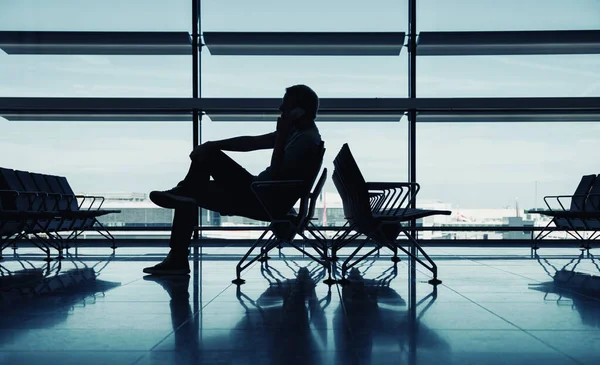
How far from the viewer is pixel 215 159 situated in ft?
10.8

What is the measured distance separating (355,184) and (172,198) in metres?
1.16

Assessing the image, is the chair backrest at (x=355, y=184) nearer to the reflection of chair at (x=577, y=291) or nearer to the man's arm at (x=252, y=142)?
the man's arm at (x=252, y=142)

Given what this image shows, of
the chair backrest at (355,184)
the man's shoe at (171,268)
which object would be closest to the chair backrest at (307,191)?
the chair backrest at (355,184)

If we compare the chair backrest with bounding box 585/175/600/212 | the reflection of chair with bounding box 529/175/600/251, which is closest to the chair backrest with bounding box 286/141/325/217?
the reflection of chair with bounding box 529/175/600/251

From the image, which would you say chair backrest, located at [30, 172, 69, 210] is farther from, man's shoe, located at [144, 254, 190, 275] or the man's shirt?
the man's shirt

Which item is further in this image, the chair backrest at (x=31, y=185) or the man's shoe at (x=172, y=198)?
the chair backrest at (x=31, y=185)

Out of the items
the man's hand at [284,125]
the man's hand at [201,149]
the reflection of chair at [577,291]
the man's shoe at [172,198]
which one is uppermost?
the man's hand at [284,125]

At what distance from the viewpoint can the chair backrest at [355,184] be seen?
10.3 feet

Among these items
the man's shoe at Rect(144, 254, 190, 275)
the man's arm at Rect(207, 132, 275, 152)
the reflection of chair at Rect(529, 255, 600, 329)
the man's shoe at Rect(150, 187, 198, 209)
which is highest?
the man's arm at Rect(207, 132, 275, 152)

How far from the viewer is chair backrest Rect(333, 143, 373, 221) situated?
314 centimetres

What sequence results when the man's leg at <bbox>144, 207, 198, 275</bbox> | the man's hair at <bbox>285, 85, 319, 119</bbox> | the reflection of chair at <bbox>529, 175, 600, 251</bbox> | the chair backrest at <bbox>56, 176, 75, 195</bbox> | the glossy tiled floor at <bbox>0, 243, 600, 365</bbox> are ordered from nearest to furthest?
1. the glossy tiled floor at <bbox>0, 243, 600, 365</bbox>
2. the man's hair at <bbox>285, 85, 319, 119</bbox>
3. the man's leg at <bbox>144, 207, 198, 275</bbox>
4. the reflection of chair at <bbox>529, 175, 600, 251</bbox>
5. the chair backrest at <bbox>56, 176, 75, 195</bbox>

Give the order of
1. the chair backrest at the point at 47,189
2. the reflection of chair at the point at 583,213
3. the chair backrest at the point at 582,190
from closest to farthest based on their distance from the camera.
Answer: the reflection of chair at the point at 583,213 < the chair backrest at the point at 47,189 < the chair backrest at the point at 582,190
